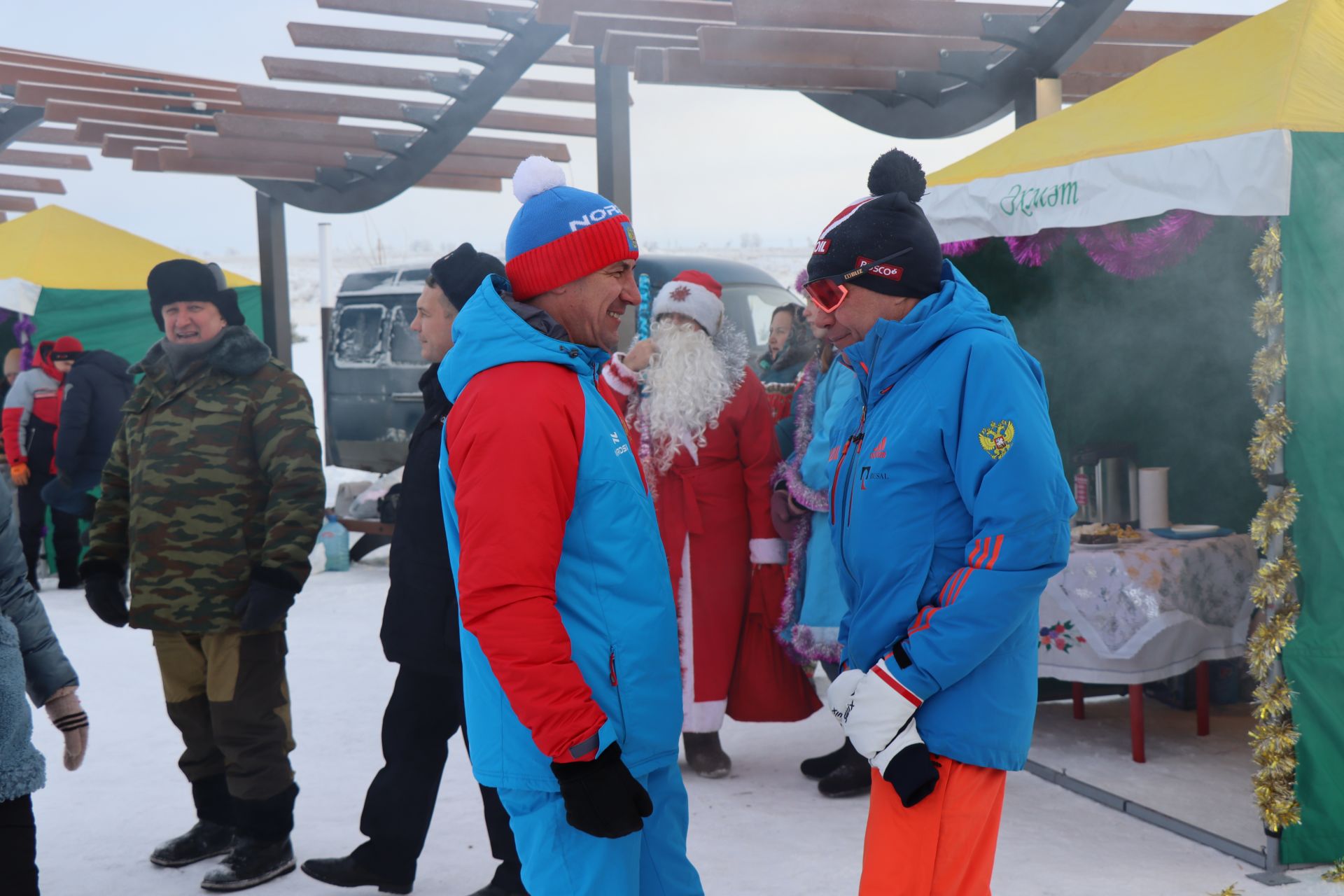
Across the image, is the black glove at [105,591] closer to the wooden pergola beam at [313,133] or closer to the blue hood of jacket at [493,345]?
the blue hood of jacket at [493,345]

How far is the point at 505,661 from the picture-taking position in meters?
1.94

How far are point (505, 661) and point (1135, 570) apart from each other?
140 inches

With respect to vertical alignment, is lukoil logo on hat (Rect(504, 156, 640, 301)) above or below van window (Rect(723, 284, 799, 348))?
below

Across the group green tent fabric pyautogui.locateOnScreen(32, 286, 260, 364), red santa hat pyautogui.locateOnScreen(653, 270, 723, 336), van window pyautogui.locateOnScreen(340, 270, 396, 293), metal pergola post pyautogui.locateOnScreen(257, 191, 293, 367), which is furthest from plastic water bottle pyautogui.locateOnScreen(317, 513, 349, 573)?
red santa hat pyautogui.locateOnScreen(653, 270, 723, 336)

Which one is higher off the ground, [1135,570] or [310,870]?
[1135,570]

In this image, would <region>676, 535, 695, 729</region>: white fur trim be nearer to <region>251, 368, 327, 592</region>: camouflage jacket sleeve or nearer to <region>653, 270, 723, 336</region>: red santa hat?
<region>653, 270, 723, 336</region>: red santa hat

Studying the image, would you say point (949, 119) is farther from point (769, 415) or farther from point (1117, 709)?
point (1117, 709)

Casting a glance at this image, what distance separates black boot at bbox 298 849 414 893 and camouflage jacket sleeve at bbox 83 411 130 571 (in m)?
1.20

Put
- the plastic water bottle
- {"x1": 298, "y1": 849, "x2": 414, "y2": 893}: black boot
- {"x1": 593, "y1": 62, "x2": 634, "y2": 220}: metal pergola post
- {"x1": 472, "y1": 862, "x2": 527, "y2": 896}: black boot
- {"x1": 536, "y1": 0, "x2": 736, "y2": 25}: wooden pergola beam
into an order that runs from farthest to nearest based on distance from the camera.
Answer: the plastic water bottle → {"x1": 593, "y1": 62, "x2": 634, "y2": 220}: metal pergola post → {"x1": 536, "y1": 0, "x2": 736, "y2": 25}: wooden pergola beam → {"x1": 298, "y1": 849, "x2": 414, "y2": 893}: black boot → {"x1": 472, "y1": 862, "x2": 527, "y2": 896}: black boot

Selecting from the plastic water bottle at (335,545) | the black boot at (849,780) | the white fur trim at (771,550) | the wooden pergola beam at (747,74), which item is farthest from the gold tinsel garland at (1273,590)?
the plastic water bottle at (335,545)

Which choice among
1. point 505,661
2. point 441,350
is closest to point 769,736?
point 441,350

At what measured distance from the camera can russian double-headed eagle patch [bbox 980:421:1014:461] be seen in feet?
6.73

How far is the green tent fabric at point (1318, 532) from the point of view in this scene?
353 cm

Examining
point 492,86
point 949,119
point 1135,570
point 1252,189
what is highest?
point 492,86
